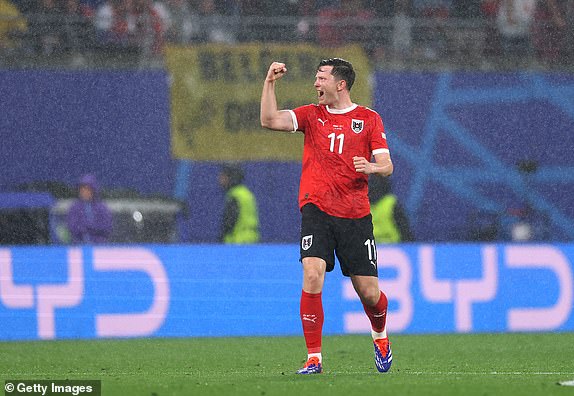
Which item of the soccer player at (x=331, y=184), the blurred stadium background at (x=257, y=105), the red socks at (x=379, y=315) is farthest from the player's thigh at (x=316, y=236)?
the blurred stadium background at (x=257, y=105)

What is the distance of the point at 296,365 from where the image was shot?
30.5 feet

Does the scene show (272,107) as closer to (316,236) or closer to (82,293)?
(316,236)

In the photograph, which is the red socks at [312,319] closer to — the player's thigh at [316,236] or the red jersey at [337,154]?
the player's thigh at [316,236]

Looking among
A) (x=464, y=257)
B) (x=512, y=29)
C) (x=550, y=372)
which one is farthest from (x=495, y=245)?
(x=512, y=29)

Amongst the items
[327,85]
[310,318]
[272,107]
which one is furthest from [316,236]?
[327,85]

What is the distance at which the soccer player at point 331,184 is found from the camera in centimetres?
778

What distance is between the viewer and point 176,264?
12.8 metres

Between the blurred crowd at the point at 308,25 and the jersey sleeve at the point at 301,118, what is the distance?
1010 centimetres

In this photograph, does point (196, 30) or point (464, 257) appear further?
point (196, 30)

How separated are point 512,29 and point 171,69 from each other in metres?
4.99

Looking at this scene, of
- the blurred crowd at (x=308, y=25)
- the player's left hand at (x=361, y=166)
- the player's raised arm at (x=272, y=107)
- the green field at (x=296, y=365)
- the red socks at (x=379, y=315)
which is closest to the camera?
the green field at (x=296, y=365)

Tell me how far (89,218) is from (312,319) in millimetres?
6998

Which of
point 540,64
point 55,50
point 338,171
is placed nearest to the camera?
point 338,171

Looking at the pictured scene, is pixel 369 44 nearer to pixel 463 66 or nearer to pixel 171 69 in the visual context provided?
pixel 463 66
